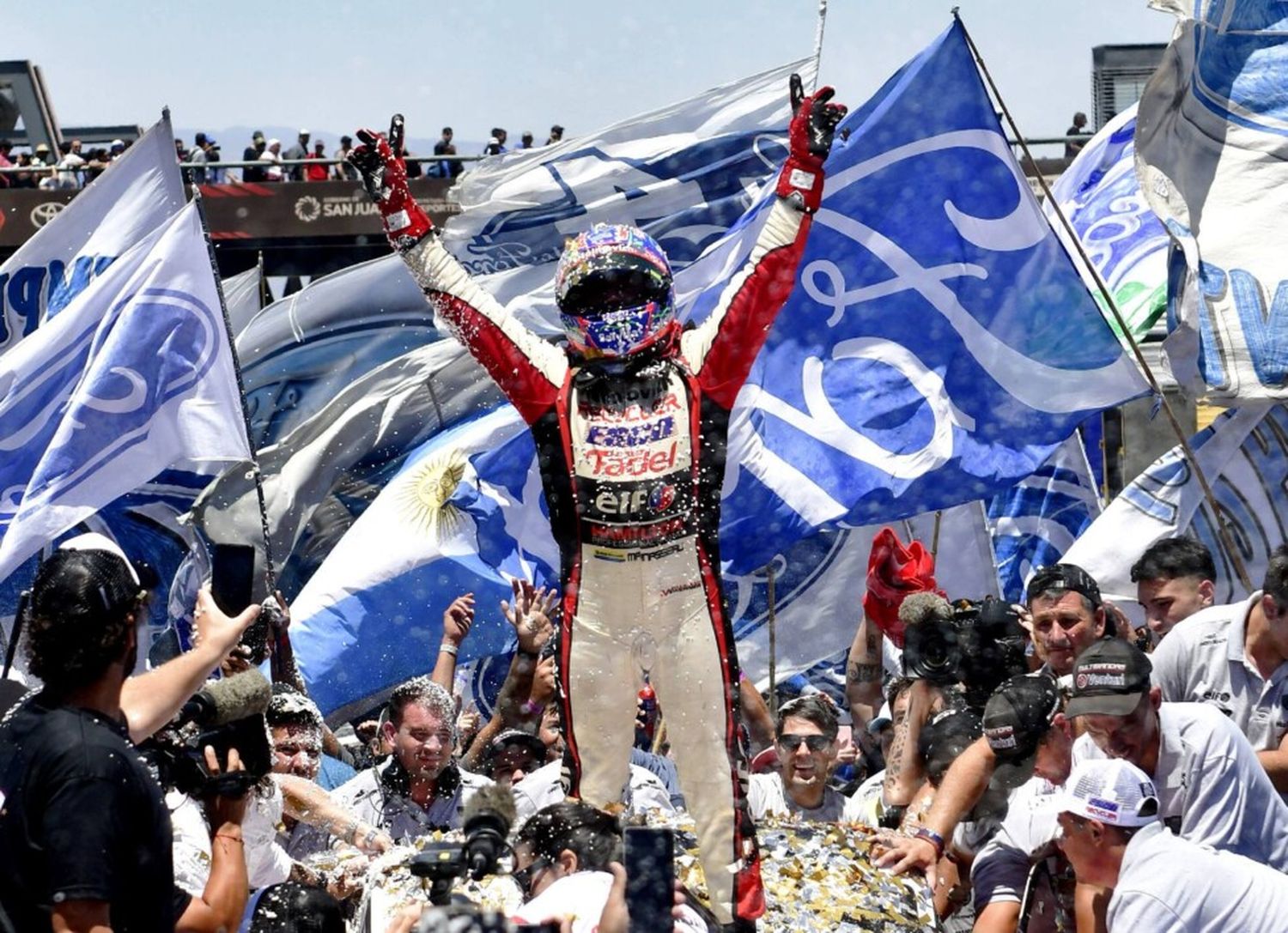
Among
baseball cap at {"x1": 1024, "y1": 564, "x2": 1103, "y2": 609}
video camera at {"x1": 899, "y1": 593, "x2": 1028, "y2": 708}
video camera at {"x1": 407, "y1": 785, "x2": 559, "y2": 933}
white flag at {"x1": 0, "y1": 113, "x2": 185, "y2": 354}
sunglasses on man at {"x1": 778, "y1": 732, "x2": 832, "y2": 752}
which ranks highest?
white flag at {"x1": 0, "y1": 113, "x2": 185, "y2": 354}

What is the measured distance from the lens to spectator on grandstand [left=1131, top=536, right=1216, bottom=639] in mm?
7785

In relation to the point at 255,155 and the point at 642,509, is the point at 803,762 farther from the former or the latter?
the point at 255,155

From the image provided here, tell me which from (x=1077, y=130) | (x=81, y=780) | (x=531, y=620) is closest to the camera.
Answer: (x=81, y=780)

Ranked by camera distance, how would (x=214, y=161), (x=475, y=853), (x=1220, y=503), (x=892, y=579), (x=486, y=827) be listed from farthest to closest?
(x=214, y=161) → (x=1220, y=503) → (x=892, y=579) → (x=486, y=827) → (x=475, y=853)

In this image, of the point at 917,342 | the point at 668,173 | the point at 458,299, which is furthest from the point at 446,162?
the point at 458,299

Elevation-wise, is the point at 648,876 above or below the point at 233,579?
below

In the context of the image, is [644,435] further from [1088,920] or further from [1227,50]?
[1227,50]

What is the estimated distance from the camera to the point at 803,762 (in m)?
7.71

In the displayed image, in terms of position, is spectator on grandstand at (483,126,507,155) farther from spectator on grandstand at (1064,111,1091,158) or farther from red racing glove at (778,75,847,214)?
red racing glove at (778,75,847,214)

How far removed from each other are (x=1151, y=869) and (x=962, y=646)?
2.66 metres

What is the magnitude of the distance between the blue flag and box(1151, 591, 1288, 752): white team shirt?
88.5 inches

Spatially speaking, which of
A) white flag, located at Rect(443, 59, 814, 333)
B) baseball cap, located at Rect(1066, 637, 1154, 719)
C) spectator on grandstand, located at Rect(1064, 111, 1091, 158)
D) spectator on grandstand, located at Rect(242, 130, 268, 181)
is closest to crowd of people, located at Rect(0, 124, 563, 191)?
spectator on grandstand, located at Rect(242, 130, 268, 181)

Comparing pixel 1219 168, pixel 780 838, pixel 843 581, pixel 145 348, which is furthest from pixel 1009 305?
pixel 145 348

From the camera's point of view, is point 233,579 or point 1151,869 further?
point 1151,869
